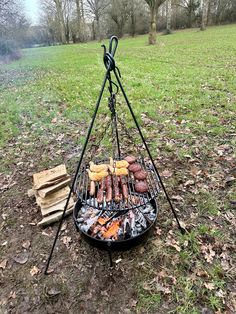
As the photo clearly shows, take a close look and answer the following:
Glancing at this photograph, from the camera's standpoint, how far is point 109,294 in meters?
1.88

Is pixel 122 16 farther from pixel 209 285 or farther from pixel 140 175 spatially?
pixel 209 285

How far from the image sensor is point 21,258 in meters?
2.24

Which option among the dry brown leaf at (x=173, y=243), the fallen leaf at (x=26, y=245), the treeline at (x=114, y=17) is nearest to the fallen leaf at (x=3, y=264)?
the fallen leaf at (x=26, y=245)

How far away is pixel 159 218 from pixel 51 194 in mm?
1262

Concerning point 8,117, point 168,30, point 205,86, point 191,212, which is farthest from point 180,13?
point 191,212

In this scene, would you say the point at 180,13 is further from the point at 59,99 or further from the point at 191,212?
the point at 191,212

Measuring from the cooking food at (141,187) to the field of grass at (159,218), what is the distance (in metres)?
0.51

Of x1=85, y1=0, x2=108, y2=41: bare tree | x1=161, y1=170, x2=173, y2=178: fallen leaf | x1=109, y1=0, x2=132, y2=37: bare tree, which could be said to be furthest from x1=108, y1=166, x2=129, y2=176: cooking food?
x1=109, y1=0, x2=132, y2=37: bare tree

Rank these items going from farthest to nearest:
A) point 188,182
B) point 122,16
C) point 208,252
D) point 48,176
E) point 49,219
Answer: point 122,16
point 188,182
point 48,176
point 49,219
point 208,252

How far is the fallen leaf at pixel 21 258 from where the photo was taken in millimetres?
2209

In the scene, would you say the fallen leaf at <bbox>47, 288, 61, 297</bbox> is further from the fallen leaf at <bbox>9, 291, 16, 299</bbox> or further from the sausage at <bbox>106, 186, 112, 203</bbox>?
the sausage at <bbox>106, 186, 112, 203</bbox>

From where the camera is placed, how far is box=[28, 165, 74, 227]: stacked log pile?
2.55m

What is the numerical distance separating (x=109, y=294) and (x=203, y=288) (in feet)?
2.57

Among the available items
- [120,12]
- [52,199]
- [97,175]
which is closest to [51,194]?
[52,199]
